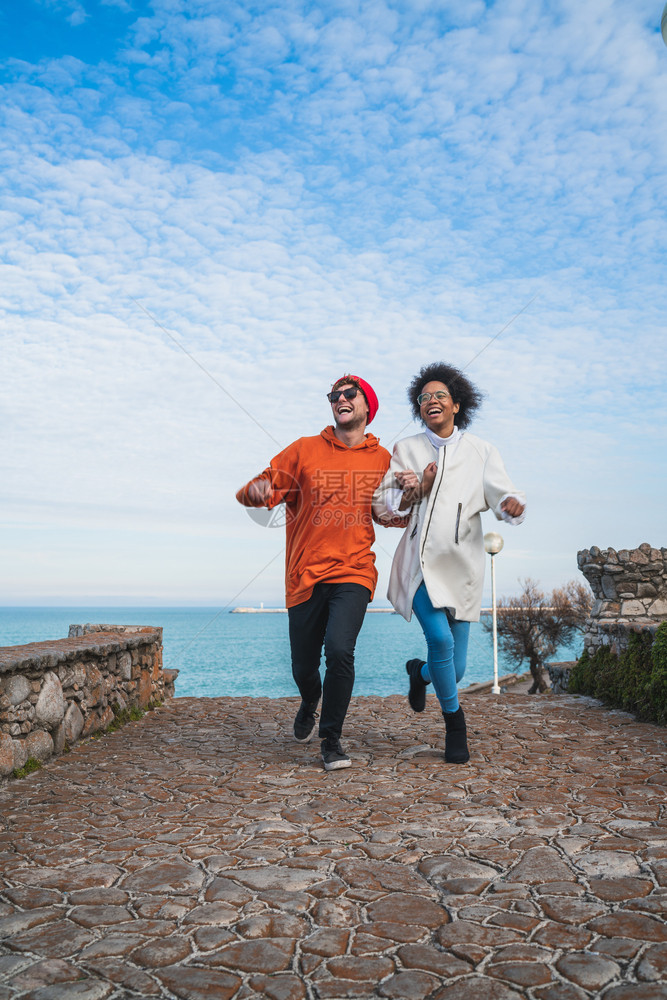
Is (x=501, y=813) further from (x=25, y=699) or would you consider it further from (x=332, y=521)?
(x=25, y=699)

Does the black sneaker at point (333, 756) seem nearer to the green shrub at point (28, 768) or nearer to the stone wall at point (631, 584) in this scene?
the green shrub at point (28, 768)

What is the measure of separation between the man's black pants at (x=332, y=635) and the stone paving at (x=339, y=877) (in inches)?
14.9

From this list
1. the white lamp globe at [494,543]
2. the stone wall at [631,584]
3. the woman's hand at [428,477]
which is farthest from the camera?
the white lamp globe at [494,543]

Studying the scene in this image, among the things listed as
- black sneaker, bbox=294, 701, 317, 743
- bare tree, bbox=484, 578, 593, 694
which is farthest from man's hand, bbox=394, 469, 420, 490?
bare tree, bbox=484, 578, 593, 694

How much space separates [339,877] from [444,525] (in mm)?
2380

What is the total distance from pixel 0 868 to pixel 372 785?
1.90 metres

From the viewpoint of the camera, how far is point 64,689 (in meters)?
5.31

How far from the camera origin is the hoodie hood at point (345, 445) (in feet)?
16.2

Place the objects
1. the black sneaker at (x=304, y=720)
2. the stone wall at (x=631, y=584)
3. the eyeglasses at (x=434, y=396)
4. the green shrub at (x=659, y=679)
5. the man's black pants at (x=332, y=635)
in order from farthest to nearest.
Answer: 1. the stone wall at (x=631, y=584)
2. the green shrub at (x=659, y=679)
3. the black sneaker at (x=304, y=720)
4. the eyeglasses at (x=434, y=396)
5. the man's black pants at (x=332, y=635)

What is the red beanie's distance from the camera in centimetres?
502

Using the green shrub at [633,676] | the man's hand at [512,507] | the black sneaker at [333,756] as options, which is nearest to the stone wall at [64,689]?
the black sneaker at [333,756]

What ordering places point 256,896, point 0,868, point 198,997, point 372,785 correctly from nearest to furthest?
point 198,997, point 256,896, point 0,868, point 372,785

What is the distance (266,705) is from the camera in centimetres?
776

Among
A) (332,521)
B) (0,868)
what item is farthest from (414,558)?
(0,868)
